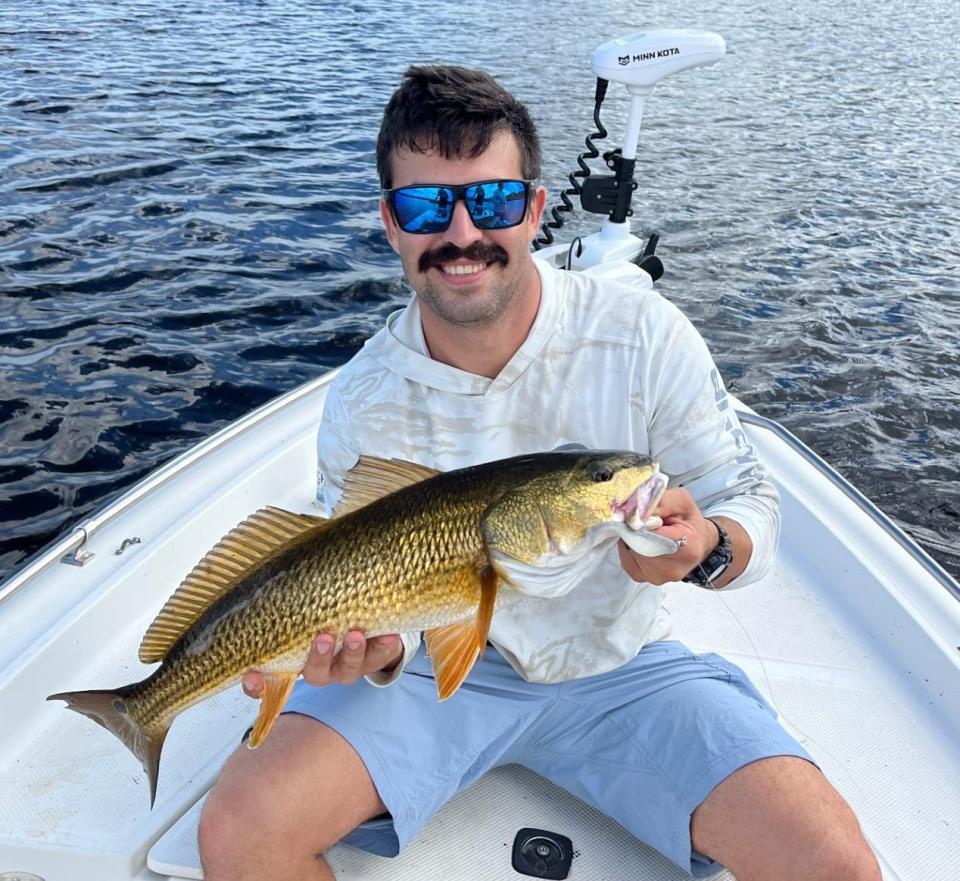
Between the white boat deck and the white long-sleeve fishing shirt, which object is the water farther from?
the white long-sleeve fishing shirt

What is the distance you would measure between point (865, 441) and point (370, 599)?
6296mm

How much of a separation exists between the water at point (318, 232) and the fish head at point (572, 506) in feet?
13.5

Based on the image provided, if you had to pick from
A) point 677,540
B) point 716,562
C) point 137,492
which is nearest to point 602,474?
point 677,540

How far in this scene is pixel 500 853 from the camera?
280 cm

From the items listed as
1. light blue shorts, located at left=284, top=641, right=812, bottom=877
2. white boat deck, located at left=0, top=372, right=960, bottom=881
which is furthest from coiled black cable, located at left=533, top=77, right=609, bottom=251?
light blue shorts, located at left=284, top=641, right=812, bottom=877

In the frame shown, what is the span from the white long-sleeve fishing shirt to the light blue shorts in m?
0.10

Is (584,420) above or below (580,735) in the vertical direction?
above

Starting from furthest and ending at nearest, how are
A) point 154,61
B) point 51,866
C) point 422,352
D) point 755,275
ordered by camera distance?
point 154,61, point 755,275, point 422,352, point 51,866

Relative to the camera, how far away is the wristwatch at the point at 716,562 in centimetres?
250

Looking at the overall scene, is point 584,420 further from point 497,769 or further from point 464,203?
point 497,769

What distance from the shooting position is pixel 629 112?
6.04 meters

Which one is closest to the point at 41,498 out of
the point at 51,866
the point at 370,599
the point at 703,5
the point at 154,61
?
the point at 51,866

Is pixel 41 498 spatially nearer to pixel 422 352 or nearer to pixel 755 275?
pixel 422 352

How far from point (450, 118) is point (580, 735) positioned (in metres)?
1.97
